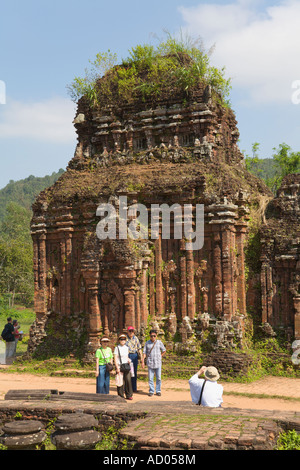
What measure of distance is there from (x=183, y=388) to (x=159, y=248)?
14.7 ft

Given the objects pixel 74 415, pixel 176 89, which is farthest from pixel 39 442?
pixel 176 89

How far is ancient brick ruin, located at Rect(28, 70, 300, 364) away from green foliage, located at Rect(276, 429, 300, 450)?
718 cm

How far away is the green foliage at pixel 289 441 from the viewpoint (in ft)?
25.9

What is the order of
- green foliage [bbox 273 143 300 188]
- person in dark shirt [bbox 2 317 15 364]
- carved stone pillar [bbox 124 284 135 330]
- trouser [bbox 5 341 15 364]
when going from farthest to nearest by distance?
green foliage [bbox 273 143 300 188], trouser [bbox 5 341 15 364], person in dark shirt [bbox 2 317 15 364], carved stone pillar [bbox 124 284 135 330]

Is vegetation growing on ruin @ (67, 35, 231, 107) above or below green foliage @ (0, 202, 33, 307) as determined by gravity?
above

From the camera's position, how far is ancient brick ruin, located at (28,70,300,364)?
15.8m

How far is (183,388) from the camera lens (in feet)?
45.5

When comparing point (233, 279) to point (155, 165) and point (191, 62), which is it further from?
point (191, 62)

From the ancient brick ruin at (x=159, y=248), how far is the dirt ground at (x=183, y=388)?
1407 mm

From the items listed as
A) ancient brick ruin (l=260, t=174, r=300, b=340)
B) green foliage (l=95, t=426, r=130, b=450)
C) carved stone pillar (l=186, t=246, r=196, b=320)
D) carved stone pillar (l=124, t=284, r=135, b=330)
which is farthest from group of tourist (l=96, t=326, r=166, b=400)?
ancient brick ruin (l=260, t=174, r=300, b=340)

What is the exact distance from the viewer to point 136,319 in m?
15.9

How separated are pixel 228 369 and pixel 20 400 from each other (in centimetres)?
649

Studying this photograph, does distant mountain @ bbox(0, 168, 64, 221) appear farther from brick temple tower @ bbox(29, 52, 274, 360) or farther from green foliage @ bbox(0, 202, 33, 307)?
brick temple tower @ bbox(29, 52, 274, 360)

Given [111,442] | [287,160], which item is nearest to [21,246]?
[287,160]
